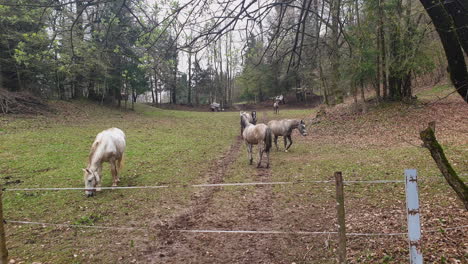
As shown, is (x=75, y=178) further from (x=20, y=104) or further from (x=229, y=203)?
(x=20, y=104)

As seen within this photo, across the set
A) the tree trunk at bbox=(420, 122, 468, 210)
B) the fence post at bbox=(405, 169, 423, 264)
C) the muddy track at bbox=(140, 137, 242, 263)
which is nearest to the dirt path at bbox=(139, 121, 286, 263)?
the muddy track at bbox=(140, 137, 242, 263)

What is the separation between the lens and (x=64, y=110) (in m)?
22.3

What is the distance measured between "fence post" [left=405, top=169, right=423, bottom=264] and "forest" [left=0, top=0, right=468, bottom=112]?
1910 millimetres

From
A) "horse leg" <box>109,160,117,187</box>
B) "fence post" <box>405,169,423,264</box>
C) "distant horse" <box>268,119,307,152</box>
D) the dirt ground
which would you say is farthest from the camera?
"distant horse" <box>268,119,307,152</box>

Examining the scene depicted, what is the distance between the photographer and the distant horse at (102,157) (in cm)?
710

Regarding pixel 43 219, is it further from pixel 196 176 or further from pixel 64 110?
pixel 64 110

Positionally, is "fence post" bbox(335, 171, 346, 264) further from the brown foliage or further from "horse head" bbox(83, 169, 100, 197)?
the brown foliage

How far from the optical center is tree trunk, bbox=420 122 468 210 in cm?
267

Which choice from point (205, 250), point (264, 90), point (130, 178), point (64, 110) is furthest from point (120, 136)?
point (264, 90)

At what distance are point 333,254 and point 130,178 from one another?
674cm

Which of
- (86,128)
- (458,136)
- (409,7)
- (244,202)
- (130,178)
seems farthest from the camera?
(86,128)

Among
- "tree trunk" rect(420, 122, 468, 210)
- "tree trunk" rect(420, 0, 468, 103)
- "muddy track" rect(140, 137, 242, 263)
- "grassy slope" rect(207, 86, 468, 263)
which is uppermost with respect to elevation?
"tree trunk" rect(420, 0, 468, 103)

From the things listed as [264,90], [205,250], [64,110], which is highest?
[264,90]

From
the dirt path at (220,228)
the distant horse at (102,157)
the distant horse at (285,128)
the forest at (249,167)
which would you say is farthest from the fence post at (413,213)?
the distant horse at (285,128)
